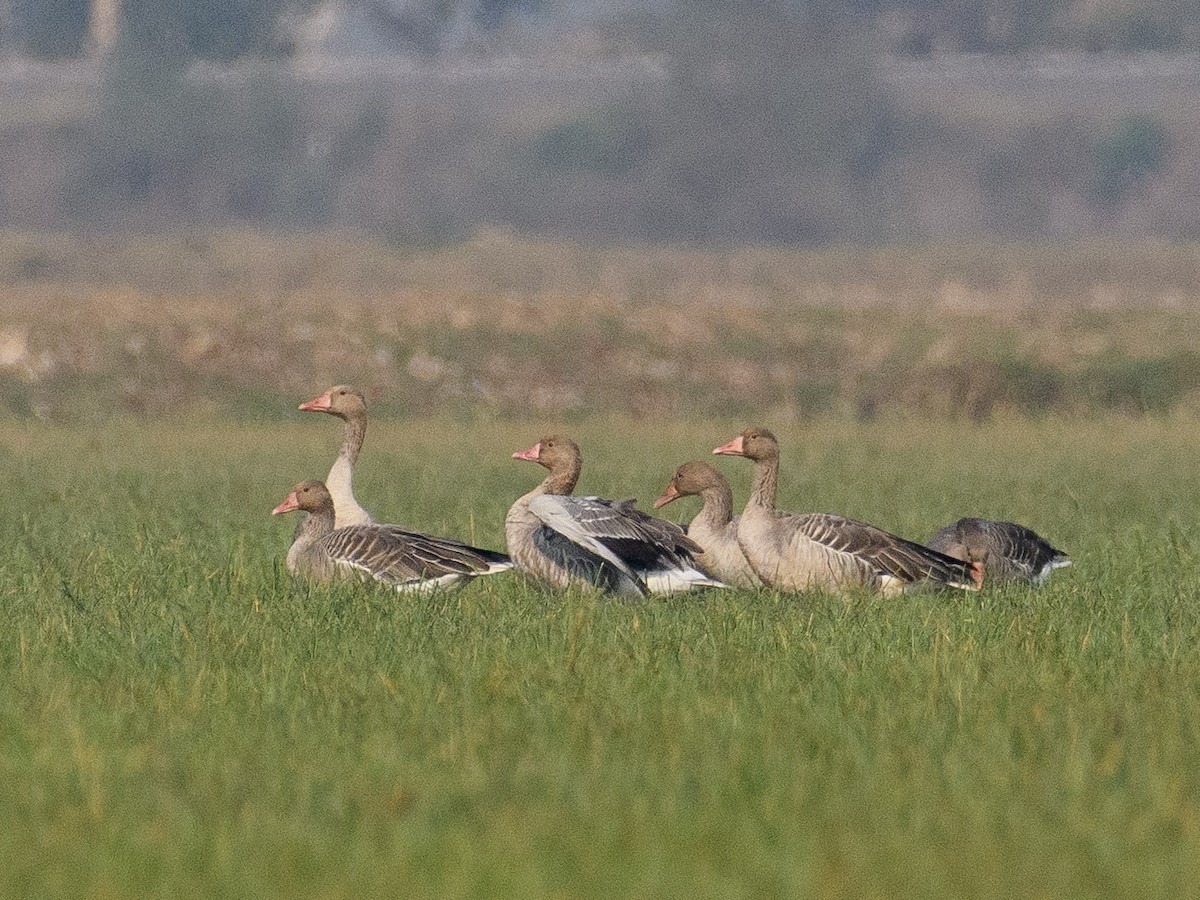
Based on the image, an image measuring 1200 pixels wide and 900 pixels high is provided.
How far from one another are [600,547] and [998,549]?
2.26 metres

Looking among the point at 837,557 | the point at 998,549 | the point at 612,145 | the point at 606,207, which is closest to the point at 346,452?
the point at 837,557

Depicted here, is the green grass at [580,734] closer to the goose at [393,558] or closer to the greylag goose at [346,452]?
the goose at [393,558]

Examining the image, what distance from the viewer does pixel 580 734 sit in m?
7.10

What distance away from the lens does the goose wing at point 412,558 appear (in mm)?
10594

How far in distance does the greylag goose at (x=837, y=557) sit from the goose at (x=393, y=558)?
134 centimetres

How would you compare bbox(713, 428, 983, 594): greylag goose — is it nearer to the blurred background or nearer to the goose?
the goose

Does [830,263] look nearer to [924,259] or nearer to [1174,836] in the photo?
[924,259]

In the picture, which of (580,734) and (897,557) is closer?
(580,734)

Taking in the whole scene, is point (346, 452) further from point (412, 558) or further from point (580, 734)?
point (580, 734)

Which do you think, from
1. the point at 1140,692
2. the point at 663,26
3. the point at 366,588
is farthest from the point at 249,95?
the point at 1140,692

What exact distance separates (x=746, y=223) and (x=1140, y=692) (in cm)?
4074

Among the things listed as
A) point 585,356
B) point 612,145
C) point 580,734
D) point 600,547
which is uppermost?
A: point 612,145

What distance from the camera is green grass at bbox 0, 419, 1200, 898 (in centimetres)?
539

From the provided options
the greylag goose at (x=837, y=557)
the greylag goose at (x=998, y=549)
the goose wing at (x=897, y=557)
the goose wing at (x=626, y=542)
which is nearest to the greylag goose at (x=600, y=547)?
the goose wing at (x=626, y=542)
